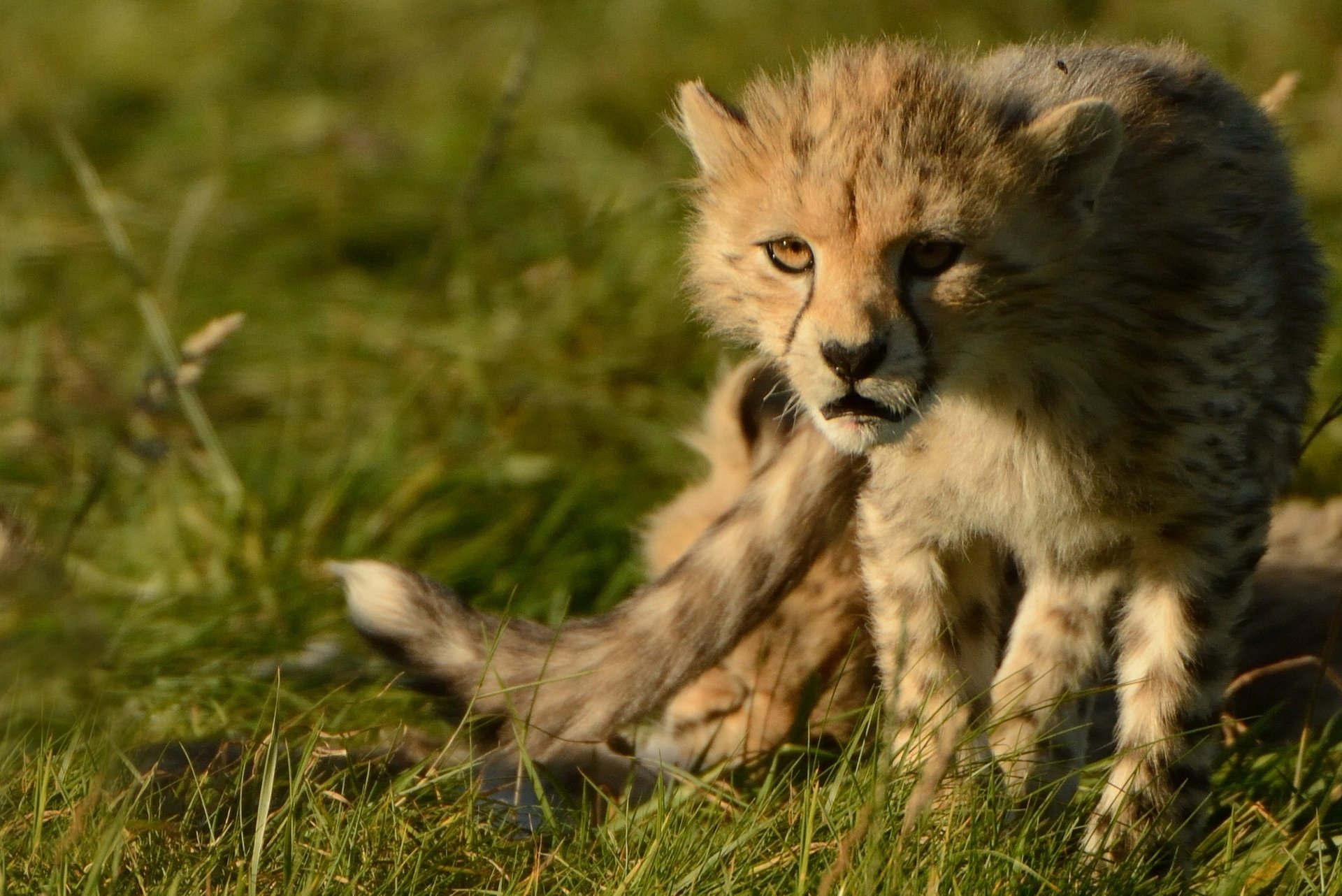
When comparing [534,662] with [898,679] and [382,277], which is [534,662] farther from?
[382,277]

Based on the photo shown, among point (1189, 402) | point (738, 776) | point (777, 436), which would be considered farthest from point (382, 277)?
point (1189, 402)

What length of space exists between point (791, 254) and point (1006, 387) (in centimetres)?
49

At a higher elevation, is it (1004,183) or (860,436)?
(1004,183)

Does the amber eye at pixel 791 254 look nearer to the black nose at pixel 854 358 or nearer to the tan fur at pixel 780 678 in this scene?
the black nose at pixel 854 358

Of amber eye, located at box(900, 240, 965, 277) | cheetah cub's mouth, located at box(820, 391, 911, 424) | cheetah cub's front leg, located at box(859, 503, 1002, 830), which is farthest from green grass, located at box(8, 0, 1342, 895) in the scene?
amber eye, located at box(900, 240, 965, 277)

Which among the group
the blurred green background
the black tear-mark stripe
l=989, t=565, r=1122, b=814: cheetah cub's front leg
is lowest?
the blurred green background

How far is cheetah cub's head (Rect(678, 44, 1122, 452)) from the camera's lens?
9.16ft

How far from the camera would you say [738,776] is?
3369mm

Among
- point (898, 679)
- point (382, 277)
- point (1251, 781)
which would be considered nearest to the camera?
point (898, 679)

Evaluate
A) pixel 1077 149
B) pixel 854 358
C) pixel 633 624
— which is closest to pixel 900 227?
pixel 854 358

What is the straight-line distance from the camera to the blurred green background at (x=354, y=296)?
4.19 meters

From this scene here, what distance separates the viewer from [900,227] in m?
2.79

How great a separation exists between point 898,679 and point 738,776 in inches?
29.2

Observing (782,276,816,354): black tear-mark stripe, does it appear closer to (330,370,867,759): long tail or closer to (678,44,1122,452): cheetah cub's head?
(678,44,1122,452): cheetah cub's head
